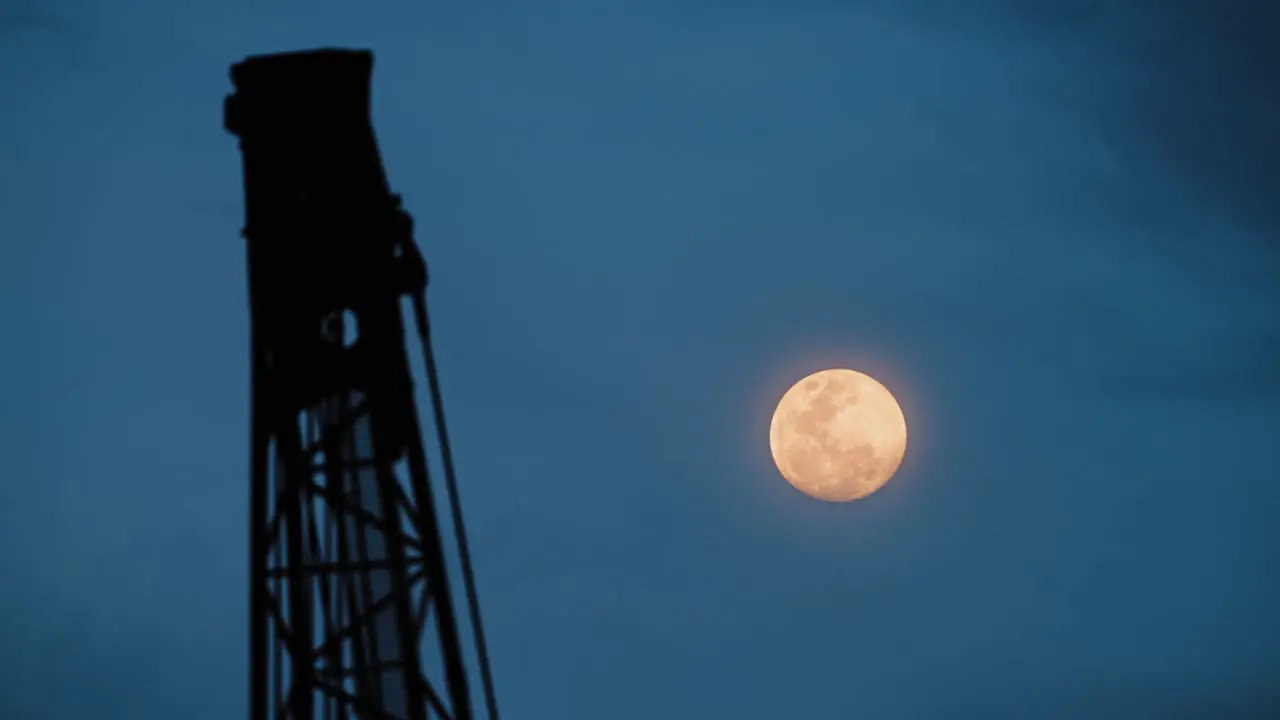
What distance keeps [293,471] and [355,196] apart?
2447 mm

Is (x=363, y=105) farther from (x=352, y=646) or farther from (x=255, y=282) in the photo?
(x=352, y=646)

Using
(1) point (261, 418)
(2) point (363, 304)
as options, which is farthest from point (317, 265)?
(1) point (261, 418)

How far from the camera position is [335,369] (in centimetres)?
1202

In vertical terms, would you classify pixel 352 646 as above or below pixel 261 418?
below

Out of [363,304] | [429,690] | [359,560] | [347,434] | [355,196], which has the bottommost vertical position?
[429,690]

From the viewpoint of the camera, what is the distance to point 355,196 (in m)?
12.1

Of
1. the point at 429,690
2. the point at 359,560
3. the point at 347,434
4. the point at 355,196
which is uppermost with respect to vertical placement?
the point at 355,196

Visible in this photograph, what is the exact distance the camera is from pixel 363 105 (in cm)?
1200

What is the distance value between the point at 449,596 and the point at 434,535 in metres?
0.54

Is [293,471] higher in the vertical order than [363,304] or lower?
lower

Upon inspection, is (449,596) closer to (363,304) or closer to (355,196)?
(363,304)

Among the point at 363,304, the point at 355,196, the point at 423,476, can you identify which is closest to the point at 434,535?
the point at 423,476

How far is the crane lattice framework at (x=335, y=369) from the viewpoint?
1180 centimetres

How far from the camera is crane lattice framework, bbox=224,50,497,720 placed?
38.7 feet
